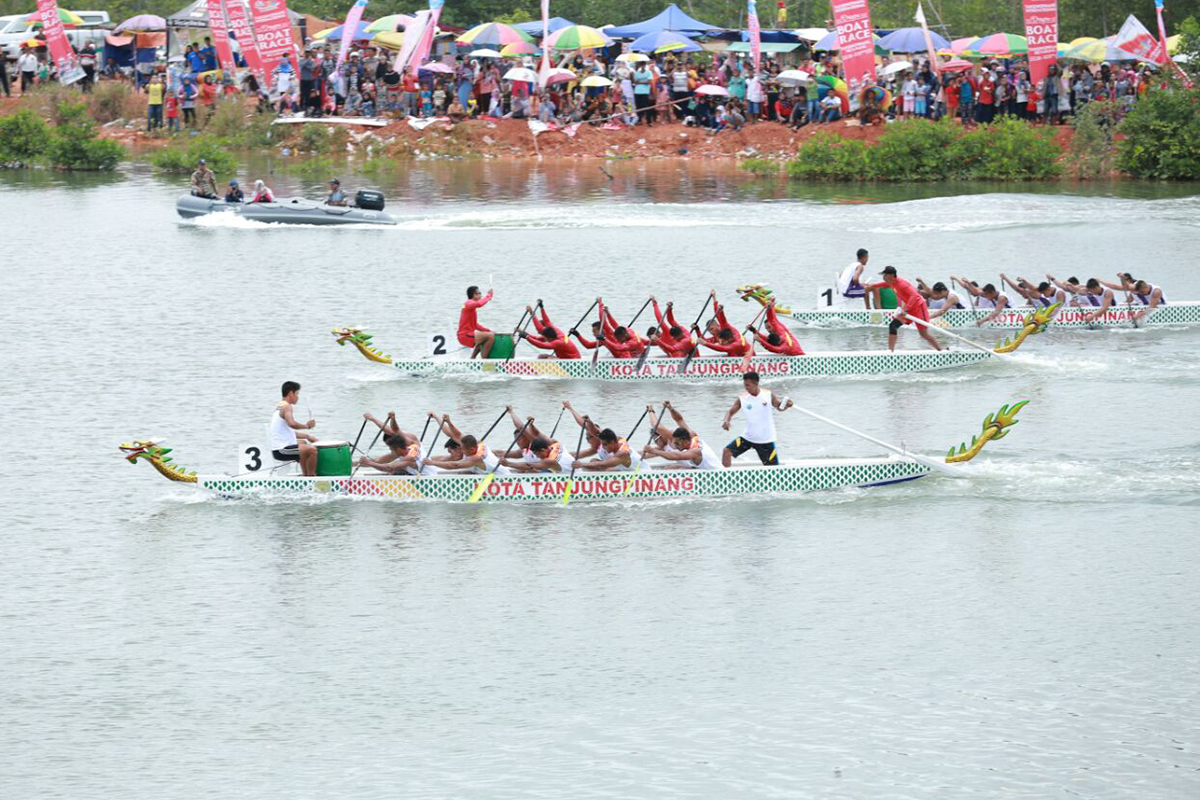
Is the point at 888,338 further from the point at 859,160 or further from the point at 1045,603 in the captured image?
the point at 859,160

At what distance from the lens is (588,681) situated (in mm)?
18734

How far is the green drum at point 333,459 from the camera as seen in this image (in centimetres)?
2370

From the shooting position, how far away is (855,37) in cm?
5347

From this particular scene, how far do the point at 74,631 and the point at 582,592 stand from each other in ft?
20.1

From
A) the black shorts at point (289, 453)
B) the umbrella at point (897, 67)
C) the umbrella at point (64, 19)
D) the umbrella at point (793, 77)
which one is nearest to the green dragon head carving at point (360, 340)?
the black shorts at point (289, 453)

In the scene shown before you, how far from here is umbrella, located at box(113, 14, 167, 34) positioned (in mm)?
71438

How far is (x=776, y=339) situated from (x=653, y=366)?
235 cm

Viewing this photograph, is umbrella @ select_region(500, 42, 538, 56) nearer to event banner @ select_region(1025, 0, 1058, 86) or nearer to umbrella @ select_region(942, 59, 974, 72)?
umbrella @ select_region(942, 59, 974, 72)

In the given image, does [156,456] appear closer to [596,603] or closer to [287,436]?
[287,436]

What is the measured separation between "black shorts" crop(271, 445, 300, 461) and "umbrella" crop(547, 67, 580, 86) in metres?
39.0

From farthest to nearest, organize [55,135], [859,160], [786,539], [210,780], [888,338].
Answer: [55,135]
[859,160]
[888,338]
[786,539]
[210,780]

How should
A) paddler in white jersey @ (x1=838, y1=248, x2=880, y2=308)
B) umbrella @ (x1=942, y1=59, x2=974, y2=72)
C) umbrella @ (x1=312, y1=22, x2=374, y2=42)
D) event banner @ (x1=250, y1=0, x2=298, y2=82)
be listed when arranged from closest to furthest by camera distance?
paddler in white jersey @ (x1=838, y1=248, x2=880, y2=308) < umbrella @ (x1=942, y1=59, x2=974, y2=72) < event banner @ (x1=250, y1=0, x2=298, y2=82) < umbrella @ (x1=312, y1=22, x2=374, y2=42)

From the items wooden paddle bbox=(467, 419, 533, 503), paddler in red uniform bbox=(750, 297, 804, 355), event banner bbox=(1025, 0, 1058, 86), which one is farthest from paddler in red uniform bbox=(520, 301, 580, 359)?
event banner bbox=(1025, 0, 1058, 86)

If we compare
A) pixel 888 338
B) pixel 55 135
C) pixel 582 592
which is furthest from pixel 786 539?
pixel 55 135
